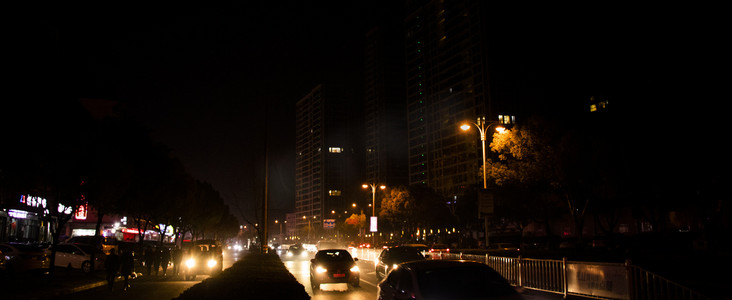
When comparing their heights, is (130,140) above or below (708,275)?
above

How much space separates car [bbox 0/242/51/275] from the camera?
25155mm

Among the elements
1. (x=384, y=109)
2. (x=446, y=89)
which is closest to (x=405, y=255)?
(x=446, y=89)

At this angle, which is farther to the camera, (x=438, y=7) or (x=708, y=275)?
(x=438, y=7)

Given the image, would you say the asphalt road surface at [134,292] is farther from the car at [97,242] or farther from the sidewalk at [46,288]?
the car at [97,242]

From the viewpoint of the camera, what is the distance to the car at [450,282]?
8.29 metres

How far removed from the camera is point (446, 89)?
468ft

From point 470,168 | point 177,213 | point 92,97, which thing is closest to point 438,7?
point 470,168

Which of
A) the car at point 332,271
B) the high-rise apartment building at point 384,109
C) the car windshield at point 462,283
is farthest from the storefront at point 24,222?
the high-rise apartment building at point 384,109

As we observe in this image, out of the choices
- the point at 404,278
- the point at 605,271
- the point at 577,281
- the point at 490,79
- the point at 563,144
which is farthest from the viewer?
the point at 490,79

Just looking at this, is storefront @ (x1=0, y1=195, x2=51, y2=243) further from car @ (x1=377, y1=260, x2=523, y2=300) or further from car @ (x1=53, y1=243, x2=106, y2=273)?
car @ (x1=377, y1=260, x2=523, y2=300)

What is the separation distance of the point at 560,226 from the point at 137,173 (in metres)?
60.1

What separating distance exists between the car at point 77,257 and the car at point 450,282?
2557 cm

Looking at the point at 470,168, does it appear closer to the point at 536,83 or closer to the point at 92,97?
the point at 536,83

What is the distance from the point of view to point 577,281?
1547 cm
